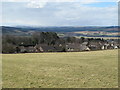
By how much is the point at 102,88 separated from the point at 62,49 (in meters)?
46.8

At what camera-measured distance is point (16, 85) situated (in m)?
9.20

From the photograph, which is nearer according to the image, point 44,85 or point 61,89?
point 61,89

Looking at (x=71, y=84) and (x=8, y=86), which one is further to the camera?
(x=71, y=84)

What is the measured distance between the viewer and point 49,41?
241 ft

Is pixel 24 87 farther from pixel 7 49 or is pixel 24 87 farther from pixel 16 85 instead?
pixel 7 49

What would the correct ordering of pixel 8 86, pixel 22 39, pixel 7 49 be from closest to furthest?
pixel 8 86, pixel 7 49, pixel 22 39

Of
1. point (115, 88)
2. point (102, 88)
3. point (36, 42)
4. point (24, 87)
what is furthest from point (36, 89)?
point (36, 42)

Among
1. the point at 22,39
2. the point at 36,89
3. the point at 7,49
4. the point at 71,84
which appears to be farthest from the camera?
the point at 22,39

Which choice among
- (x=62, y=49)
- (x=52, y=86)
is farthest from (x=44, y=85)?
(x=62, y=49)

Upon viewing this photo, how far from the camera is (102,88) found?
8.77 meters

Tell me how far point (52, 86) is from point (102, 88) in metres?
2.50

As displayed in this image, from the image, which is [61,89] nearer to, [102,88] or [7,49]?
[102,88]

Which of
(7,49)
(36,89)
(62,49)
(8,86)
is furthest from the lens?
(62,49)

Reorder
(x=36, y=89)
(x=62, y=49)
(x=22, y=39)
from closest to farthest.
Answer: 1. (x=36, y=89)
2. (x=62, y=49)
3. (x=22, y=39)
